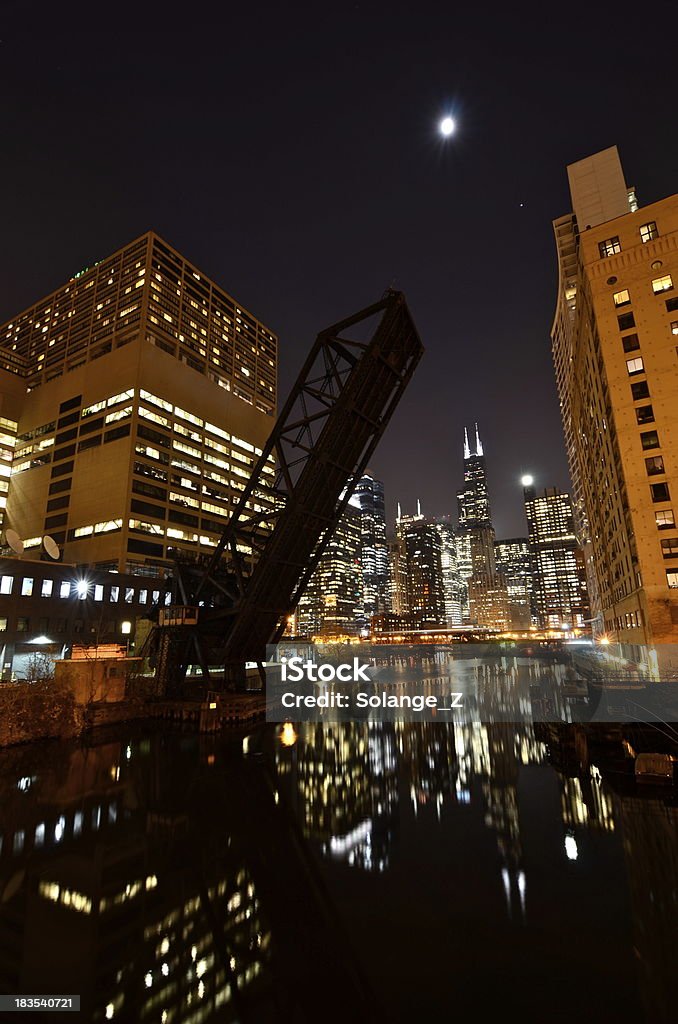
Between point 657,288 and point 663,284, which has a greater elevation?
point 663,284

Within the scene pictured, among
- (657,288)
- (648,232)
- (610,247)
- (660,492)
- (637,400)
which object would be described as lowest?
(660,492)

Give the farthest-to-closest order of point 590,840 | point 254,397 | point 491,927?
point 254,397, point 590,840, point 491,927

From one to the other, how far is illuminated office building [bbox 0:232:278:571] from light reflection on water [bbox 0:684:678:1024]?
53059 millimetres

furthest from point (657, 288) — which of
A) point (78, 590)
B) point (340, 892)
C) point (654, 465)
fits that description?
point (78, 590)

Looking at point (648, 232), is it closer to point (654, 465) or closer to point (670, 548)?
point (654, 465)

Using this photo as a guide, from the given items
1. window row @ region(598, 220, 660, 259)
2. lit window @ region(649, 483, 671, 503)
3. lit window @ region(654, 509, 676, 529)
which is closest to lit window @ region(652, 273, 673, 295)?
window row @ region(598, 220, 660, 259)

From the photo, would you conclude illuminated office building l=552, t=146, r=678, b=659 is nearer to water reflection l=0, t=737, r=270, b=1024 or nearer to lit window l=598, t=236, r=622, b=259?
lit window l=598, t=236, r=622, b=259

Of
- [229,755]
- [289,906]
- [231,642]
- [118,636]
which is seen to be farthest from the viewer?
[118,636]

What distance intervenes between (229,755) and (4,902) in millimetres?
13427

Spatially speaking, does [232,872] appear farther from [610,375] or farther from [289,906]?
[610,375]

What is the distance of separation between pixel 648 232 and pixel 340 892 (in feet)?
173

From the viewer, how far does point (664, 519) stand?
3666 cm

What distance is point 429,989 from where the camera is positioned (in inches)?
306

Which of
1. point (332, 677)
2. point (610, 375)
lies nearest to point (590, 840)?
point (610, 375)
